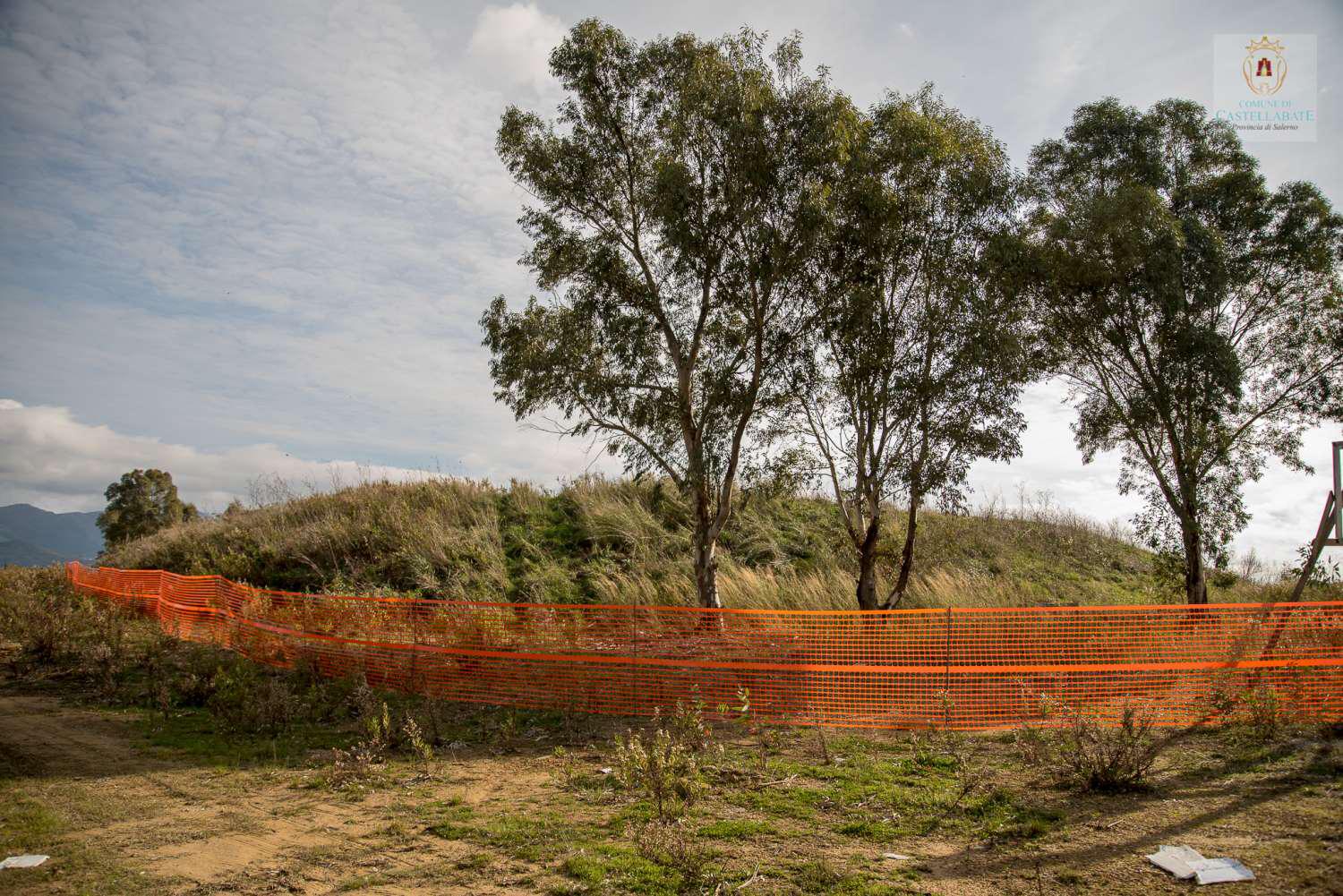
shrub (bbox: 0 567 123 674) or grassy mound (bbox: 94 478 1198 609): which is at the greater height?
grassy mound (bbox: 94 478 1198 609)

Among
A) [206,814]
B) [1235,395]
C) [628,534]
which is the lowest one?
[206,814]

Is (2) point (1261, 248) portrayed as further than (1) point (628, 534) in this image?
No

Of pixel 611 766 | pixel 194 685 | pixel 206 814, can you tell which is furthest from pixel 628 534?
pixel 206 814

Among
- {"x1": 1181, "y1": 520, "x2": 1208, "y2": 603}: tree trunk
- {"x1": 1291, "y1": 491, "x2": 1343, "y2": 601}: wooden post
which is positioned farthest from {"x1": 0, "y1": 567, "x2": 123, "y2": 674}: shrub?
{"x1": 1181, "y1": 520, "x2": 1208, "y2": 603}: tree trunk

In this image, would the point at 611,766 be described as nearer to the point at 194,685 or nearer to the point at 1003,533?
the point at 194,685

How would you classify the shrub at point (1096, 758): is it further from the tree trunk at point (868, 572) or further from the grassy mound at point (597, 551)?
the grassy mound at point (597, 551)

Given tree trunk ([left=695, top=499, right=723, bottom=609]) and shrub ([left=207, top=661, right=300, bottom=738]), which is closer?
shrub ([left=207, top=661, right=300, bottom=738])

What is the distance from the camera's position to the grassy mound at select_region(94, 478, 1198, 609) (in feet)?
56.0

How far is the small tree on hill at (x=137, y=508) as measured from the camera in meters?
35.2

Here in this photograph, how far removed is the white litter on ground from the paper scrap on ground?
7.27m

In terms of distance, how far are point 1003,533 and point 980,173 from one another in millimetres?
13963

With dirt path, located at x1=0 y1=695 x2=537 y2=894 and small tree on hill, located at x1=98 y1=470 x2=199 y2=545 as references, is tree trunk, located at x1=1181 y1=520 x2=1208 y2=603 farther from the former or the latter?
small tree on hill, located at x1=98 y1=470 x2=199 y2=545

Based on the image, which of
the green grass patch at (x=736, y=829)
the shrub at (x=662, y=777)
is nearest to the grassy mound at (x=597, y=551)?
the shrub at (x=662, y=777)

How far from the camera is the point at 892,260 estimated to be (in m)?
13.4
